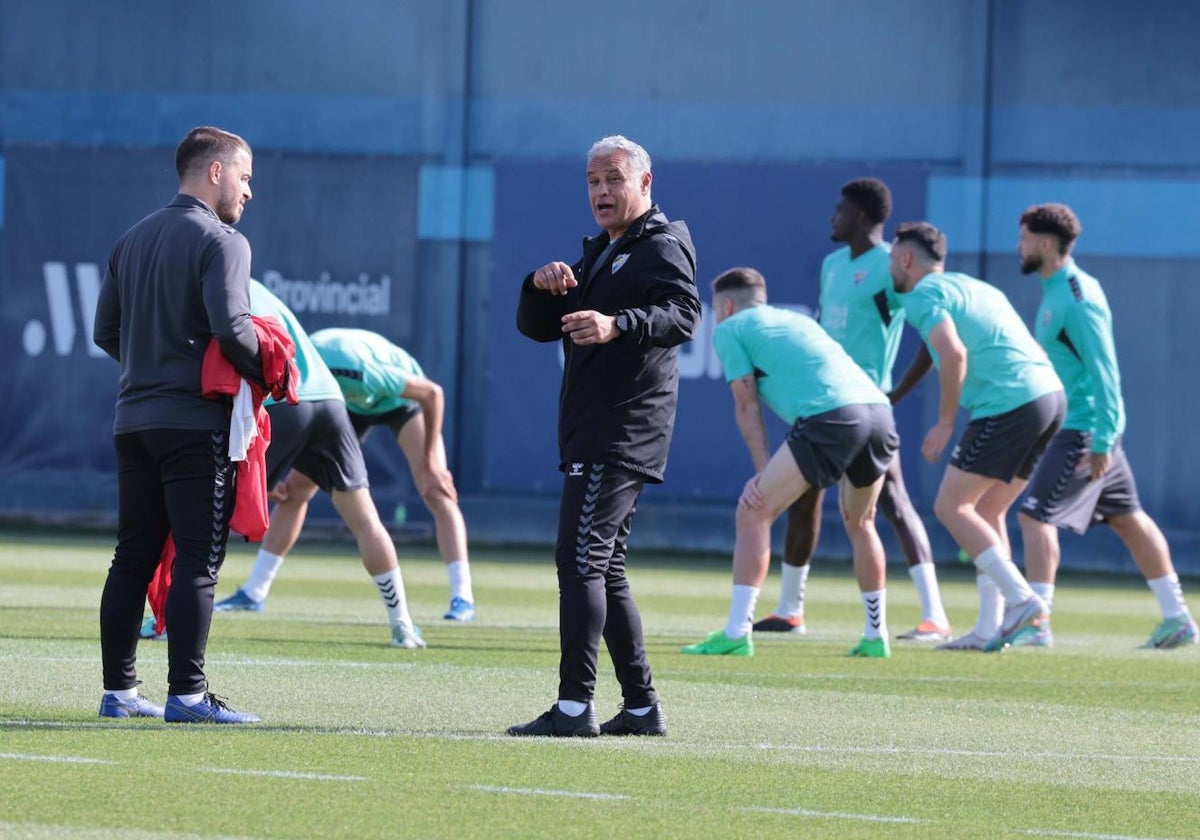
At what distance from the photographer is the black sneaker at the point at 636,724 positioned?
23.9 ft

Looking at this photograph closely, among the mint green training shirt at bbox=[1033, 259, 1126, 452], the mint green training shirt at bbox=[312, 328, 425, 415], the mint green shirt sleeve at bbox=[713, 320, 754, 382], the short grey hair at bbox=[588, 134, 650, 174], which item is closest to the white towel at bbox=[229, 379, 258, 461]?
the short grey hair at bbox=[588, 134, 650, 174]

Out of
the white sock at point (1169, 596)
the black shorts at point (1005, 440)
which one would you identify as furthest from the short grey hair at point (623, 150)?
the white sock at point (1169, 596)

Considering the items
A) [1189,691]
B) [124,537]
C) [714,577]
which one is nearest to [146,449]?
[124,537]

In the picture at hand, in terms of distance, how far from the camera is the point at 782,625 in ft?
40.4

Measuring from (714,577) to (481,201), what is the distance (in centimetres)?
490

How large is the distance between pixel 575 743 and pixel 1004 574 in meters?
4.69

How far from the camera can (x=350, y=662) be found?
9570 millimetres

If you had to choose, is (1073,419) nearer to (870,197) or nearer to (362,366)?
(870,197)

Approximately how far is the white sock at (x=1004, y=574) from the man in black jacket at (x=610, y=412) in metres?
4.23

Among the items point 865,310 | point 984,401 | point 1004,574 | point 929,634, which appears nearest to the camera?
point 1004,574

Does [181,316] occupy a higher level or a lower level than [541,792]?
higher

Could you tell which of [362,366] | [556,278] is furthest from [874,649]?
[556,278]

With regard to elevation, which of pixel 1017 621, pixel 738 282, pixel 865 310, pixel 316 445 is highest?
pixel 738 282

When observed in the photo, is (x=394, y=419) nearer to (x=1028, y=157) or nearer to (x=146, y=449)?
(x=146, y=449)
